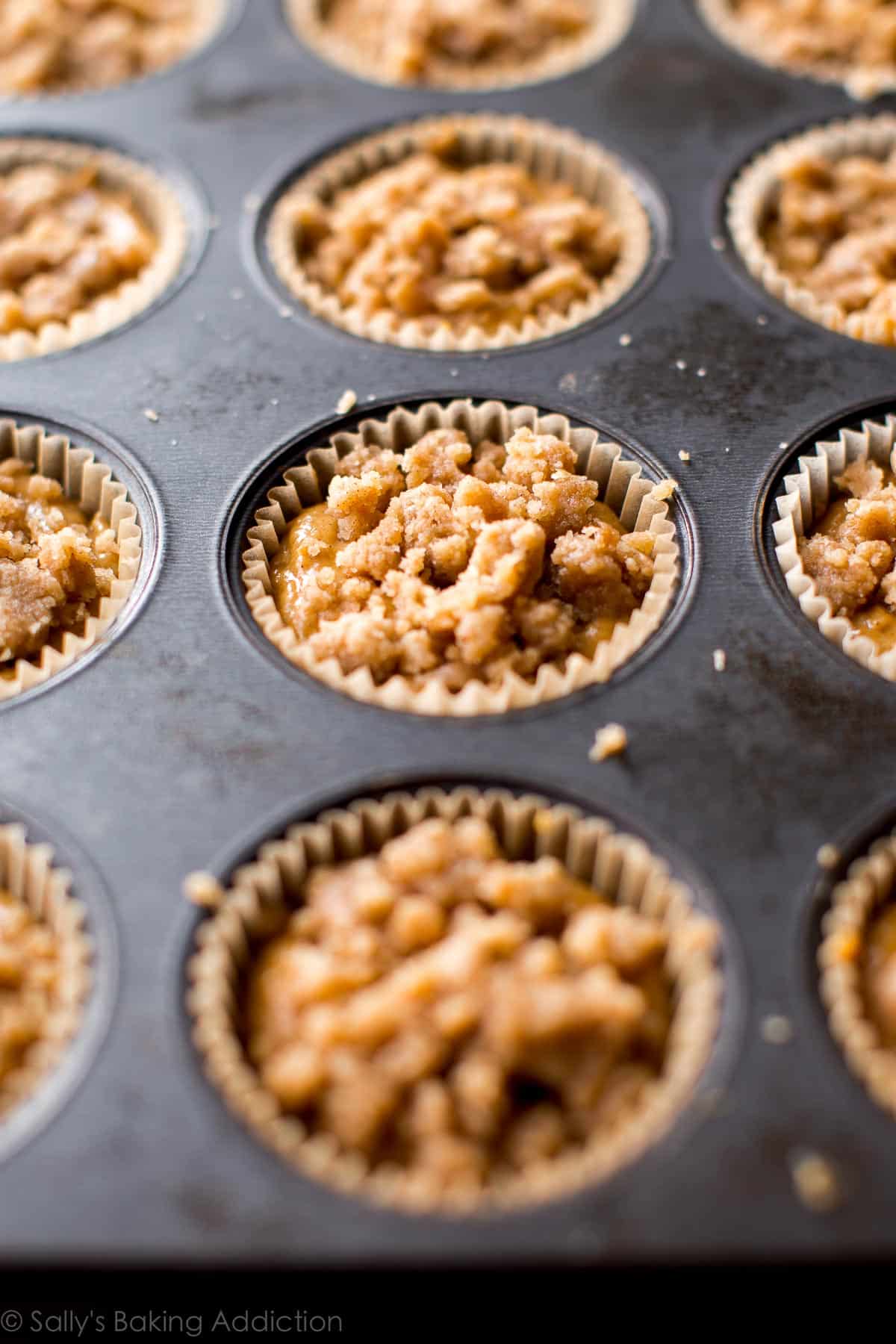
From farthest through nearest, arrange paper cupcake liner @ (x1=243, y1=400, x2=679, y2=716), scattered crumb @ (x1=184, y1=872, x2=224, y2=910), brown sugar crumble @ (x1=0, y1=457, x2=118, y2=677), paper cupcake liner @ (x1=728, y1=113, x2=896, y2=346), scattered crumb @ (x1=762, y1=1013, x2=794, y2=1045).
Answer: paper cupcake liner @ (x1=728, y1=113, x2=896, y2=346) < brown sugar crumble @ (x1=0, y1=457, x2=118, y2=677) < paper cupcake liner @ (x1=243, y1=400, x2=679, y2=716) < scattered crumb @ (x1=184, y1=872, x2=224, y2=910) < scattered crumb @ (x1=762, y1=1013, x2=794, y2=1045)

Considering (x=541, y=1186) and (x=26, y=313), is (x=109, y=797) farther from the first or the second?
(x=26, y=313)

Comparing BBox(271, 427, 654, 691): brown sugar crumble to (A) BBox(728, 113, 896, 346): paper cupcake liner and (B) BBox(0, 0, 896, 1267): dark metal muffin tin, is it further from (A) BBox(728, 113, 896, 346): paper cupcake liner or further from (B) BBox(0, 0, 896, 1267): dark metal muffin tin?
(A) BBox(728, 113, 896, 346): paper cupcake liner

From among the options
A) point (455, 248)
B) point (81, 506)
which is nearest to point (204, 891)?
A: point (81, 506)

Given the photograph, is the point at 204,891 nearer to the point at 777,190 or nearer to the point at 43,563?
the point at 43,563

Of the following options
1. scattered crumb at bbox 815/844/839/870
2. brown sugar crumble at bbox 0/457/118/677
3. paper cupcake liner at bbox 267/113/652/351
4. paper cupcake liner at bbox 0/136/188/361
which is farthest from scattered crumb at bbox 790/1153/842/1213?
paper cupcake liner at bbox 0/136/188/361

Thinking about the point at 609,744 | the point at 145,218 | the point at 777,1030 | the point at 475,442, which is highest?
the point at 145,218

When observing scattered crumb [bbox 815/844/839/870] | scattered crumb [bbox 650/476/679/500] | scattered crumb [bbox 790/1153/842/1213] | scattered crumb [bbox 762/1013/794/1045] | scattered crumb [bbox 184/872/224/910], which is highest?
scattered crumb [bbox 650/476/679/500]

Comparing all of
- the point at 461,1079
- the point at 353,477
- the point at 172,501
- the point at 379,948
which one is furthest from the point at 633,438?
the point at 461,1079

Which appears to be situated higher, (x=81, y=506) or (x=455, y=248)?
(x=455, y=248)
